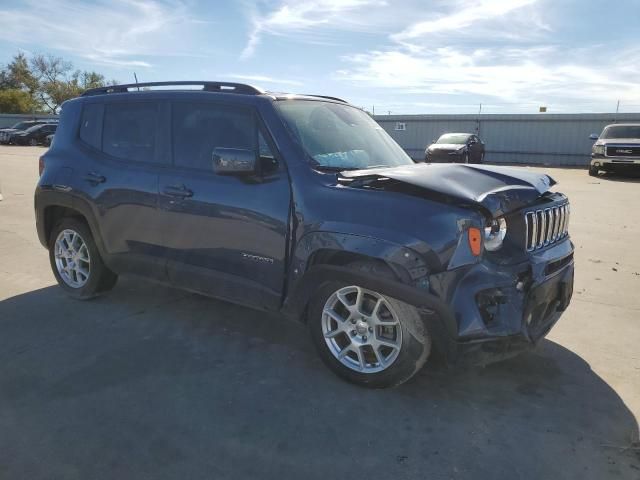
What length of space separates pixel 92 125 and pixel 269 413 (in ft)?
10.5

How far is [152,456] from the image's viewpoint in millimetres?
2600

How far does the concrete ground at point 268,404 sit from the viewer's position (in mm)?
2562

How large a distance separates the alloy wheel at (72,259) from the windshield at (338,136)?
252cm

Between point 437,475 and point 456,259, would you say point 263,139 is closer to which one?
point 456,259

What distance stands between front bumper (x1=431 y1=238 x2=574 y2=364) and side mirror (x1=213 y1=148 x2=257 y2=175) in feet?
4.59

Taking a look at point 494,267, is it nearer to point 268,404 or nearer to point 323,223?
point 323,223

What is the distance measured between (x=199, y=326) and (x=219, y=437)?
1618 mm

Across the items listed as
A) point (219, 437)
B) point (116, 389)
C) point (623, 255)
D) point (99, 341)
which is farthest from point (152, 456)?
point (623, 255)

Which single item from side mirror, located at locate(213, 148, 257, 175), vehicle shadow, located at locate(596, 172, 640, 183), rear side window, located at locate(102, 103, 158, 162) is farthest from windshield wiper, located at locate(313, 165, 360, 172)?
vehicle shadow, located at locate(596, 172, 640, 183)

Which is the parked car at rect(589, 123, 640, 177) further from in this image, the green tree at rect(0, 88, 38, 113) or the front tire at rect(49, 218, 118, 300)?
the green tree at rect(0, 88, 38, 113)

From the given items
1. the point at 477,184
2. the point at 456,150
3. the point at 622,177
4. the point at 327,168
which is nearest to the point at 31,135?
the point at 456,150

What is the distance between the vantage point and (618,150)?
54.5 feet

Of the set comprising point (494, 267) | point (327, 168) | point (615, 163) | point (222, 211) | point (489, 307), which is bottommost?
point (489, 307)

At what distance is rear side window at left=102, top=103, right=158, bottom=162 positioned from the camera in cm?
423
